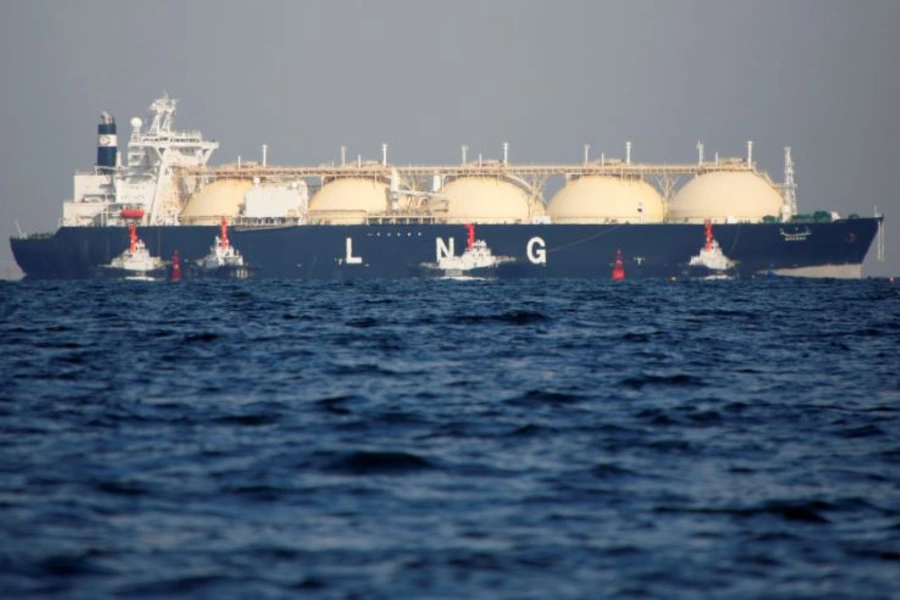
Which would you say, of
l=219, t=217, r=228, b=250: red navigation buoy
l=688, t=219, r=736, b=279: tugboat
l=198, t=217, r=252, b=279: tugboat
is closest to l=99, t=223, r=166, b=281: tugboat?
l=198, t=217, r=252, b=279: tugboat

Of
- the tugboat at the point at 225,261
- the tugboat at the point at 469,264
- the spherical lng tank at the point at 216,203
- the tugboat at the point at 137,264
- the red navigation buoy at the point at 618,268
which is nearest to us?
the tugboat at the point at 469,264

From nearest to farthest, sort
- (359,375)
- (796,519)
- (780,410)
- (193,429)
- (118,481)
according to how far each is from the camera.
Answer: (796,519) → (118,481) → (193,429) → (780,410) → (359,375)

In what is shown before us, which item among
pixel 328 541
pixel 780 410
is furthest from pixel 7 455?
pixel 780 410

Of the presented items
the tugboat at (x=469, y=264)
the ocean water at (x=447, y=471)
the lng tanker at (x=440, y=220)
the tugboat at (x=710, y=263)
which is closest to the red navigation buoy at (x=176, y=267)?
the lng tanker at (x=440, y=220)

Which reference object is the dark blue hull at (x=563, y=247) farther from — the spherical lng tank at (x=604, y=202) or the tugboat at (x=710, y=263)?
the spherical lng tank at (x=604, y=202)

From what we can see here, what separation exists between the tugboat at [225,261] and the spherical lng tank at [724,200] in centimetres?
3254

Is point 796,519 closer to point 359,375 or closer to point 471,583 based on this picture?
point 471,583

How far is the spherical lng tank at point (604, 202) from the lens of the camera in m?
107

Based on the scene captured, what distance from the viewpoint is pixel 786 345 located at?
2956cm

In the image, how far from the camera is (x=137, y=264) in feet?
352

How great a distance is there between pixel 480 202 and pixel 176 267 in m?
23.3

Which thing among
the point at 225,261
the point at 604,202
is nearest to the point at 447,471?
the point at 225,261

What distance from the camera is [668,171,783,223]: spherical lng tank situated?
106938 millimetres

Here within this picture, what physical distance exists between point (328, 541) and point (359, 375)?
11087 mm
